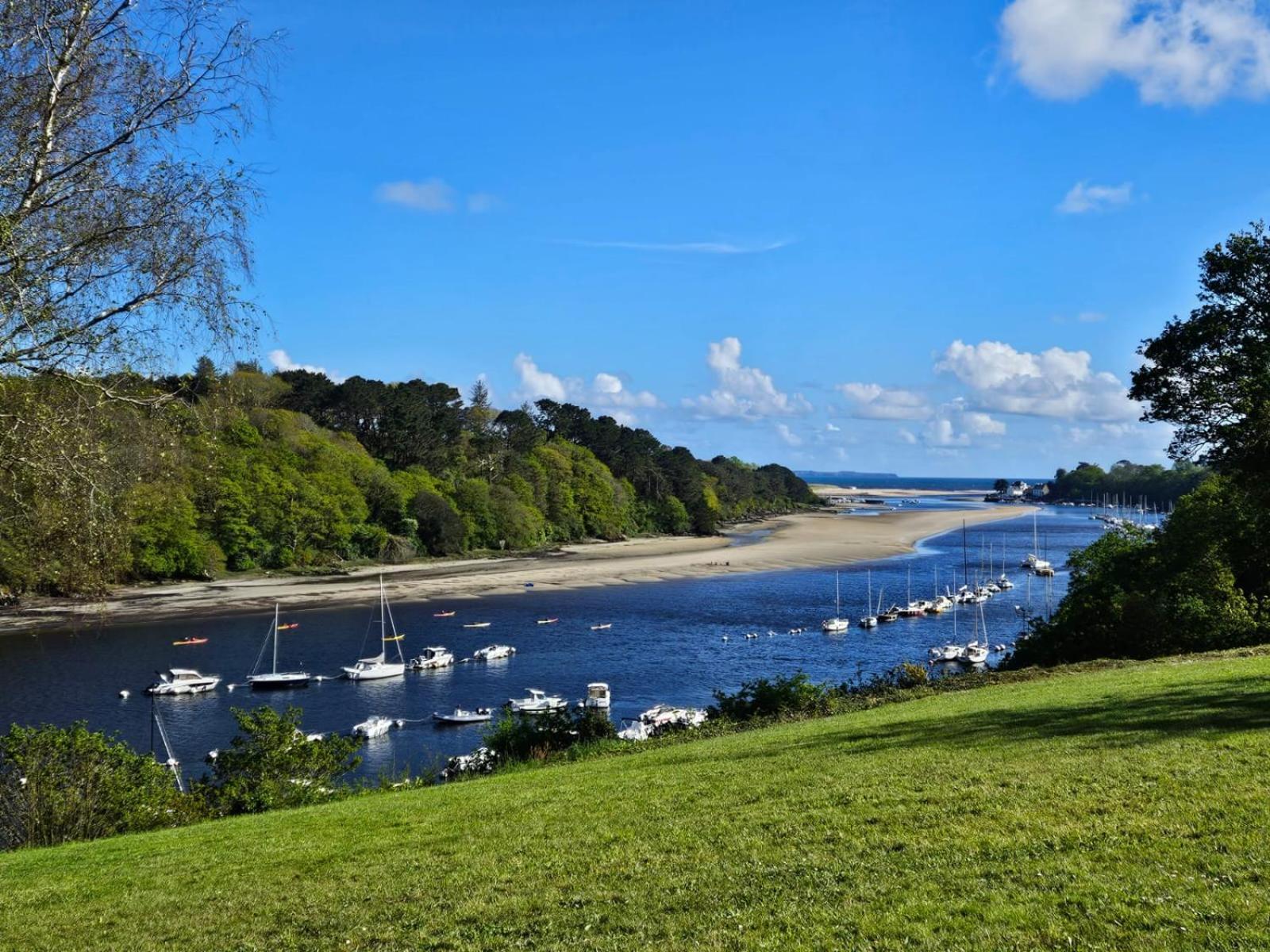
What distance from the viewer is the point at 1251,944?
5812 mm

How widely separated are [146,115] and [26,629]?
2516 inches

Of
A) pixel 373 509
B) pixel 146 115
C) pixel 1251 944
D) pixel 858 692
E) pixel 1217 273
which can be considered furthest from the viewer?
pixel 373 509

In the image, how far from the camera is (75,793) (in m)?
19.0

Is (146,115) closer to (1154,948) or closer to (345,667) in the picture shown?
(1154,948)

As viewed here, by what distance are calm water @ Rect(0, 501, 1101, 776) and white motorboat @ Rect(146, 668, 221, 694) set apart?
0.64 meters

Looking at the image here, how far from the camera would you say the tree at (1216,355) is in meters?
19.4

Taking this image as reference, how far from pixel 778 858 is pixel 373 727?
33.5 m

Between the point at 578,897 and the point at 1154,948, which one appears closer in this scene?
the point at 1154,948

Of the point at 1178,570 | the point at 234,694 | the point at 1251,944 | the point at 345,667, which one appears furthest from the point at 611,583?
the point at 1251,944

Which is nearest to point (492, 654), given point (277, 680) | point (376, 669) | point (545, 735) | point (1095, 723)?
point (376, 669)

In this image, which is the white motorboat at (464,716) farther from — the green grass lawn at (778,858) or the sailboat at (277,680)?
the green grass lawn at (778,858)

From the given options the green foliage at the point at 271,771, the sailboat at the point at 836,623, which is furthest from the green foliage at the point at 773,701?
the sailboat at the point at 836,623

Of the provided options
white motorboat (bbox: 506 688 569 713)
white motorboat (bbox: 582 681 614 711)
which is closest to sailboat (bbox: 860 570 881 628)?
white motorboat (bbox: 582 681 614 711)

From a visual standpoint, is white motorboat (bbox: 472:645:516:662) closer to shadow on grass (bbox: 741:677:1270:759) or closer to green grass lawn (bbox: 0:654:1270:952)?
shadow on grass (bbox: 741:677:1270:759)
